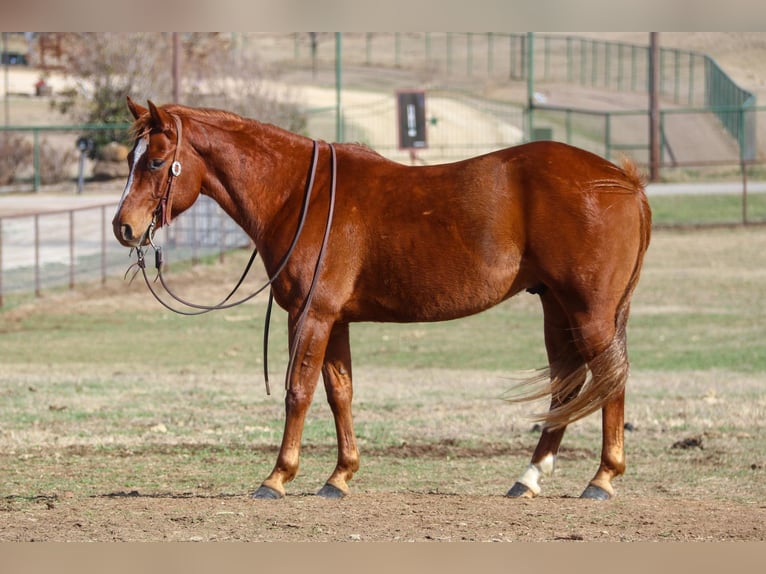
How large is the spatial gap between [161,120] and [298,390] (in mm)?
1834

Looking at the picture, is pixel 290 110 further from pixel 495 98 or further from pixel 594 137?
pixel 495 98

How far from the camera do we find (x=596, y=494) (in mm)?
7945

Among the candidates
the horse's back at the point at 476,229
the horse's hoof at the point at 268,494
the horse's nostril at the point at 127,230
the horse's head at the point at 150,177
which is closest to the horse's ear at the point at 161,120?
the horse's head at the point at 150,177

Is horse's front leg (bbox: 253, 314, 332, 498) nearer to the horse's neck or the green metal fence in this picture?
the horse's neck

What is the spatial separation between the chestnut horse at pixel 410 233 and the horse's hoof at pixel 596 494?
0.01m

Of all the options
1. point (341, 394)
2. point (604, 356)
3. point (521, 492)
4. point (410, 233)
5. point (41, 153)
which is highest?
point (410, 233)

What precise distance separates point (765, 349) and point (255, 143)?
11.4 meters

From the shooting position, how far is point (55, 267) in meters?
25.0

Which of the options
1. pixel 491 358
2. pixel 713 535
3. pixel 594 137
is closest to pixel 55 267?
pixel 491 358

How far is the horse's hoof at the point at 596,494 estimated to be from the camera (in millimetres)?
7934

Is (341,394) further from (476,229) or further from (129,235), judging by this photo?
(129,235)

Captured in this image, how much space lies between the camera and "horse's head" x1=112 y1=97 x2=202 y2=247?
7.61m

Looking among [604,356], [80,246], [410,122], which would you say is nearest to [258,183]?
[604,356]

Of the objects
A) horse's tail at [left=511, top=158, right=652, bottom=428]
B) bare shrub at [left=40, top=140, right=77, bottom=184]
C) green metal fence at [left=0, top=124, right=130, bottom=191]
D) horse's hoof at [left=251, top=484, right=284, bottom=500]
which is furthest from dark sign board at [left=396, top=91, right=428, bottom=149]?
horse's hoof at [left=251, top=484, right=284, bottom=500]
